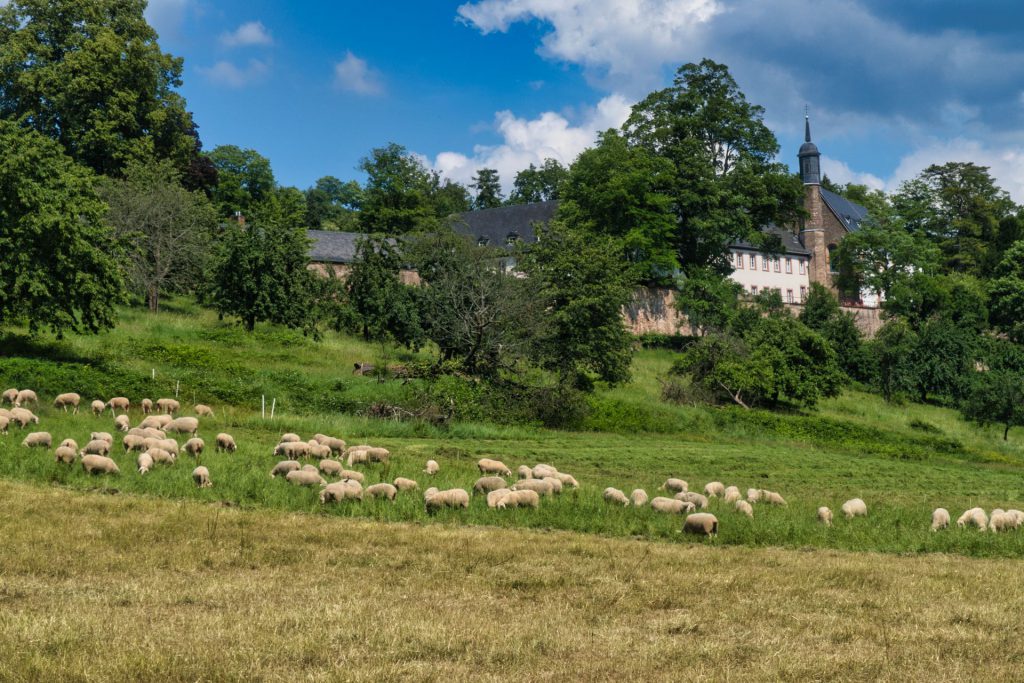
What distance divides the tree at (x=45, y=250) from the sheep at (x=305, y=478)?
20126mm

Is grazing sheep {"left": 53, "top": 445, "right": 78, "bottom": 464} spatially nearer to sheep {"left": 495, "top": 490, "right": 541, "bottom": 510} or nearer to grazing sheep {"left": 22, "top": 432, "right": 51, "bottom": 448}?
grazing sheep {"left": 22, "top": 432, "right": 51, "bottom": 448}

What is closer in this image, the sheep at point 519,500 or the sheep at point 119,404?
the sheep at point 519,500

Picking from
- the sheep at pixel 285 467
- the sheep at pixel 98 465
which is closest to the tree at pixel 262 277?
the sheep at pixel 285 467

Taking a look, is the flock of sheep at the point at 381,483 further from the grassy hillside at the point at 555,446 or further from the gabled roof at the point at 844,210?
the gabled roof at the point at 844,210

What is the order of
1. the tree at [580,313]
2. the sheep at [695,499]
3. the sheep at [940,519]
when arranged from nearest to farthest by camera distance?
the sheep at [940,519], the sheep at [695,499], the tree at [580,313]

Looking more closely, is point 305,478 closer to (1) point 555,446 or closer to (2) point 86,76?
(1) point 555,446

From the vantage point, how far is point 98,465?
19969 mm

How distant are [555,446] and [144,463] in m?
17.6

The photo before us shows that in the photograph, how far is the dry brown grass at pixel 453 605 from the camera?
29.1ft

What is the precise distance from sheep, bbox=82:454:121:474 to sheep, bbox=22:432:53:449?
373cm

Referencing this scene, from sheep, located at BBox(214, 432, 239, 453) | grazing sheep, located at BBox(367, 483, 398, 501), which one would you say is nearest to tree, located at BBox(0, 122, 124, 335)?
sheep, located at BBox(214, 432, 239, 453)

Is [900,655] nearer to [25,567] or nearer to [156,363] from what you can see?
[25,567]

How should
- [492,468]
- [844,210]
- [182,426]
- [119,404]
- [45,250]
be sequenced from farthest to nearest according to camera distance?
[844,210], [45,250], [119,404], [182,426], [492,468]

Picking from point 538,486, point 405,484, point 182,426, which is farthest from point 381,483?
point 182,426
